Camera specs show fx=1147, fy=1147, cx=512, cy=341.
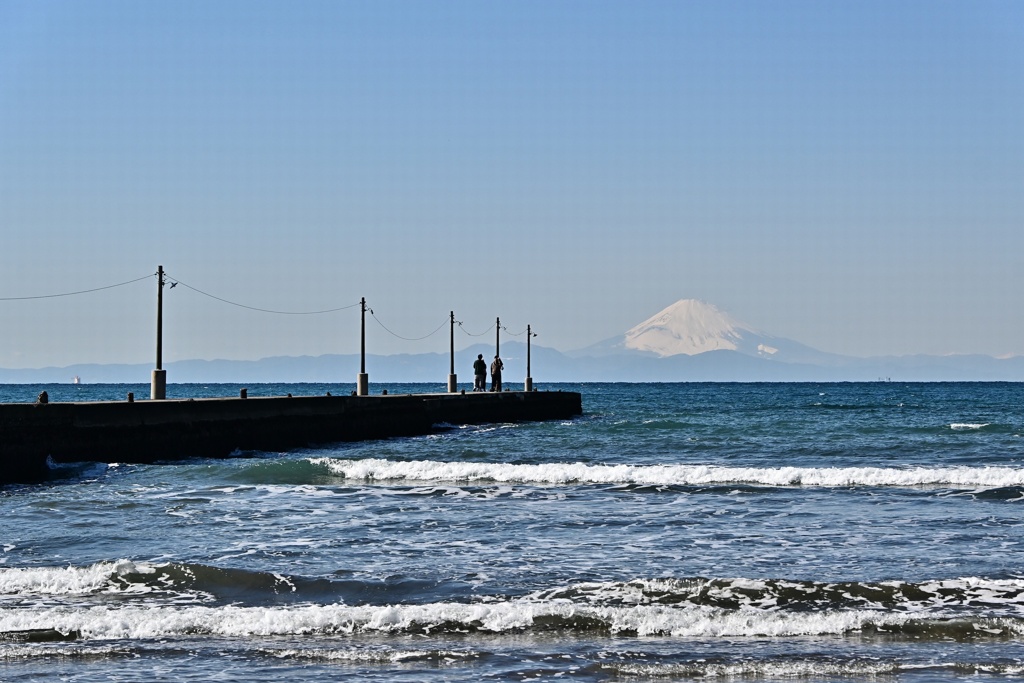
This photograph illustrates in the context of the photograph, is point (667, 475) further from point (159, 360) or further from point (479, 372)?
point (479, 372)

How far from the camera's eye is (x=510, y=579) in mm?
13328

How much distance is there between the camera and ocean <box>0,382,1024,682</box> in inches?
396

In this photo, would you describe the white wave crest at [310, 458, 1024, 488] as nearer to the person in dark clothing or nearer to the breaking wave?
the breaking wave

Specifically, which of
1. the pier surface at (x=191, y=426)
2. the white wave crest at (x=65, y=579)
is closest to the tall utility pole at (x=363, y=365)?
the pier surface at (x=191, y=426)

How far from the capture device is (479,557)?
14.8 meters

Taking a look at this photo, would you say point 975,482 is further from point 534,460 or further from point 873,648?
point 873,648

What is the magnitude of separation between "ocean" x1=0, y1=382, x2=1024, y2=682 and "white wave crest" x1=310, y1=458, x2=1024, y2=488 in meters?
0.26

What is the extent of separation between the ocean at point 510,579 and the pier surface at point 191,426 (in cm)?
106

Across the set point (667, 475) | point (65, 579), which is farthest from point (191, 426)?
point (65, 579)

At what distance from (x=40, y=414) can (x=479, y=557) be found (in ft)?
46.5

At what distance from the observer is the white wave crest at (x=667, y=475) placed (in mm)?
24938

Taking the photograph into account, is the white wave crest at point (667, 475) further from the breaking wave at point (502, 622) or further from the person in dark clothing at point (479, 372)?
the person in dark clothing at point (479, 372)

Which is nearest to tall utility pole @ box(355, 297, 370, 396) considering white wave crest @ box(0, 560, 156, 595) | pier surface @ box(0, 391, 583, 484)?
pier surface @ box(0, 391, 583, 484)

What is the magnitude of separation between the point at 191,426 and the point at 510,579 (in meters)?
19.8
